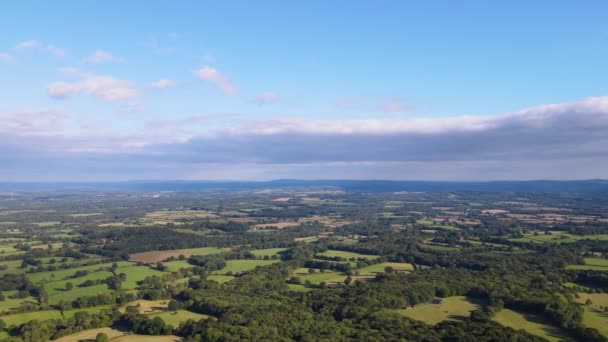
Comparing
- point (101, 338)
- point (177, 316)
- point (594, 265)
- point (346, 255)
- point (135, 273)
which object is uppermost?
point (594, 265)

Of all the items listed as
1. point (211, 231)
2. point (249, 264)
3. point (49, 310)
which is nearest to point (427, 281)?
point (249, 264)

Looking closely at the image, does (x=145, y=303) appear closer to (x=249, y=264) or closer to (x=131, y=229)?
(x=249, y=264)

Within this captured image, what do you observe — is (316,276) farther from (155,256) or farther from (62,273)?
(62,273)

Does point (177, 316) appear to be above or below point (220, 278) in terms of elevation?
above

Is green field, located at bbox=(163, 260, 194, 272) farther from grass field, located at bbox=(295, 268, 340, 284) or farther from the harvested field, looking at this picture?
grass field, located at bbox=(295, 268, 340, 284)

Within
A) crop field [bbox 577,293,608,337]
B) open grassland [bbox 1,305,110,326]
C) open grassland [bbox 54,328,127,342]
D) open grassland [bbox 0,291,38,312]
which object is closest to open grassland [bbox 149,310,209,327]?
open grassland [bbox 54,328,127,342]

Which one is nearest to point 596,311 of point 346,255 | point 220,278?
point 346,255

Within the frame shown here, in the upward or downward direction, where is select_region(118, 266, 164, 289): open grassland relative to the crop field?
downward
